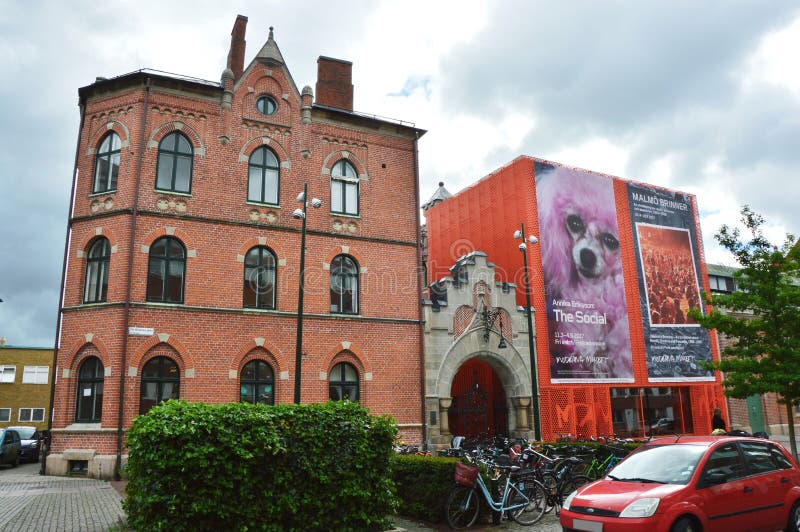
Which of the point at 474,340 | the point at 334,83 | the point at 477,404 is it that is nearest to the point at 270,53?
the point at 334,83

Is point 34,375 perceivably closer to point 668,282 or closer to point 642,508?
point 668,282

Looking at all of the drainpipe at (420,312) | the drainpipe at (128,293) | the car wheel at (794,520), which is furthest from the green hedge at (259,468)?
the drainpipe at (420,312)

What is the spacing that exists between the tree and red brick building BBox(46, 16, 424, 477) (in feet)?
33.4

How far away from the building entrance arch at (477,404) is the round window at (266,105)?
40.8 feet

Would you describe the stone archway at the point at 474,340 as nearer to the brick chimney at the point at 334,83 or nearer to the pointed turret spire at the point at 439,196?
the brick chimney at the point at 334,83

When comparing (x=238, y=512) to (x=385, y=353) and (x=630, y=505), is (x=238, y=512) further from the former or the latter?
(x=385, y=353)

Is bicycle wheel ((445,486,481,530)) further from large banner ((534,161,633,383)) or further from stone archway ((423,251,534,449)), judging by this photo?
large banner ((534,161,633,383))

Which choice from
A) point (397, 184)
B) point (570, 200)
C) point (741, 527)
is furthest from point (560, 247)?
point (741, 527)

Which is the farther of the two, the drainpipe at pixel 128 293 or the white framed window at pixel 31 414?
the white framed window at pixel 31 414

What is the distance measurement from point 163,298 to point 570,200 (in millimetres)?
17396

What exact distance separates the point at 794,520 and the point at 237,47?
68.8ft

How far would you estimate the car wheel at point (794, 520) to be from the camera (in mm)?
8617

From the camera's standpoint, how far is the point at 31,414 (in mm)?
45406

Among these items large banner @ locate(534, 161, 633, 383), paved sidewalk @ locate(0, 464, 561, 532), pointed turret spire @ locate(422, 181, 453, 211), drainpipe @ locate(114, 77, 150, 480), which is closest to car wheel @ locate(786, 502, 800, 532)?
paved sidewalk @ locate(0, 464, 561, 532)
